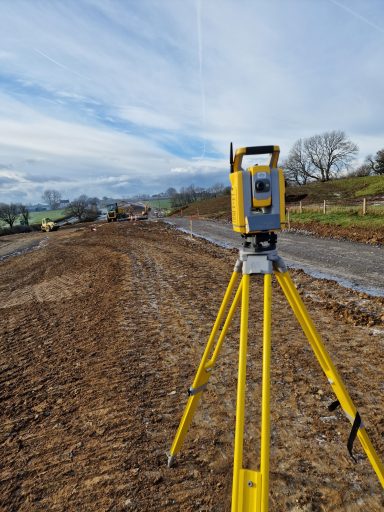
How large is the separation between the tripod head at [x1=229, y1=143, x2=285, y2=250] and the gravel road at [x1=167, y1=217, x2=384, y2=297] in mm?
5883

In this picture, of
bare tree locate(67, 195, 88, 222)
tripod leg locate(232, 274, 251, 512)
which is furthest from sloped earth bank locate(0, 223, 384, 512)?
bare tree locate(67, 195, 88, 222)

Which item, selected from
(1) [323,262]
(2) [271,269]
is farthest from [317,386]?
(1) [323,262]

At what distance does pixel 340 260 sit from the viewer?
10.2 metres

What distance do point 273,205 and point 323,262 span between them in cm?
893

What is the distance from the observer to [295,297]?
205cm

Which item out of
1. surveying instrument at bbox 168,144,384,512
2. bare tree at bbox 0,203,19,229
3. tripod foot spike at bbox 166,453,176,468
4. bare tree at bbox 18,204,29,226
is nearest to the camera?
surveying instrument at bbox 168,144,384,512

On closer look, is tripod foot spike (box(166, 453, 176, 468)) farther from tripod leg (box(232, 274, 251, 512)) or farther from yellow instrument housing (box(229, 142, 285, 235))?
yellow instrument housing (box(229, 142, 285, 235))

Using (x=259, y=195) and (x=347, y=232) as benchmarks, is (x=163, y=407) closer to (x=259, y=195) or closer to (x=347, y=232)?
(x=259, y=195)

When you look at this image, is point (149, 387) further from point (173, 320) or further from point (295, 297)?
point (295, 297)

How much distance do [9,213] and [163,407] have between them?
82036 millimetres

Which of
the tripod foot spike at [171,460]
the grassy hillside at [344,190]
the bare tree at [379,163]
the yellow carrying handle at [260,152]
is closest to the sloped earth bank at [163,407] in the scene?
the tripod foot spike at [171,460]

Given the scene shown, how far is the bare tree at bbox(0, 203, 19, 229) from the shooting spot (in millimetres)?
71000

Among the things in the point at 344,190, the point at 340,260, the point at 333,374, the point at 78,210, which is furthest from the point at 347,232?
the point at 78,210

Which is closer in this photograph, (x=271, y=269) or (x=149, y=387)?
(x=271, y=269)
